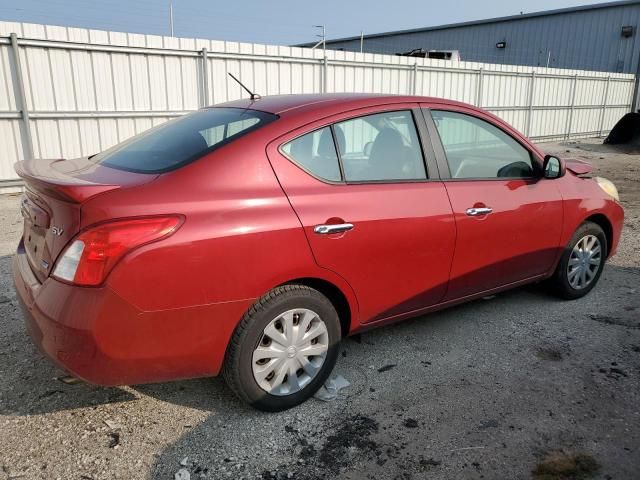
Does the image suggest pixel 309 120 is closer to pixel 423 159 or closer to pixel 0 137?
pixel 423 159

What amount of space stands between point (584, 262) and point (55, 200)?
155 inches

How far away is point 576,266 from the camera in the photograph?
14.1 ft

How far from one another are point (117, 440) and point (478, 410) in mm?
1873

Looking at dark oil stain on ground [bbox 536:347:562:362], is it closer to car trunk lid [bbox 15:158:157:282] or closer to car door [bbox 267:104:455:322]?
car door [bbox 267:104:455:322]

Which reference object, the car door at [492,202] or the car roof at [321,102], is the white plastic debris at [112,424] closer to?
the car roof at [321,102]

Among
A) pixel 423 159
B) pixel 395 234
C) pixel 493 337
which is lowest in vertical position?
pixel 493 337

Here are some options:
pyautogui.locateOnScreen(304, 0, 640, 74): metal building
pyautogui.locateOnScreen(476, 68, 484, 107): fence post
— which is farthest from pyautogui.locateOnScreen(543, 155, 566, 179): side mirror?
pyautogui.locateOnScreen(304, 0, 640, 74): metal building

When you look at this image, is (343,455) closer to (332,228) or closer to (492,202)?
(332,228)

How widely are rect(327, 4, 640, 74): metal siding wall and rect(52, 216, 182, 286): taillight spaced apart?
28278 mm

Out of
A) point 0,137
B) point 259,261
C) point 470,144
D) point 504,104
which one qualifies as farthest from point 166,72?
point 504,104

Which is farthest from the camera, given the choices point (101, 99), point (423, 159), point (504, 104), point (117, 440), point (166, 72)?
point (504, 104)

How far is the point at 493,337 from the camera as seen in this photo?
3.73 m

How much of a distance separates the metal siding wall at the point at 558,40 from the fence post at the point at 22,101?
Result: 25870 mm

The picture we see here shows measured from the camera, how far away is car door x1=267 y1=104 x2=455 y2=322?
273cm
